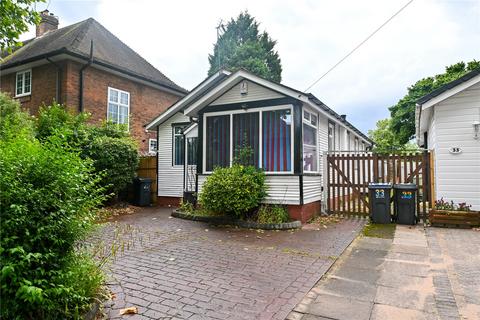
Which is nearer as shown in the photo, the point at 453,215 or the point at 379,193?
the point at 453,215

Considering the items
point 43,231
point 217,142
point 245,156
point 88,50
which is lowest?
point 43,231

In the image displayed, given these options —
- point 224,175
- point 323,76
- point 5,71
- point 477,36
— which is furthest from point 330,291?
point 5,71

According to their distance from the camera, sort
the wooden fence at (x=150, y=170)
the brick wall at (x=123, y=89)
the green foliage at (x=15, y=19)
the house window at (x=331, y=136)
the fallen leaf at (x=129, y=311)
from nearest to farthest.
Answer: the fallen leaf at (x=129, y=311), the green foliage at (x=15, y=19), the house window at (x=331, y=136), the wooden fence at (x=150, y=170), the brick wall at (x=123, y=89)

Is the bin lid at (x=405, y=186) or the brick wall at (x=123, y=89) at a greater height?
the brick wall at (x=123, y=89)

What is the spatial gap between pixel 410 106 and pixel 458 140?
1811 centimetres

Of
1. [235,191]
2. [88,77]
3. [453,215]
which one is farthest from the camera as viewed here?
[88,77]

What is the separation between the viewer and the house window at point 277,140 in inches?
332

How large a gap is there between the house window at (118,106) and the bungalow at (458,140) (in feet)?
44.4

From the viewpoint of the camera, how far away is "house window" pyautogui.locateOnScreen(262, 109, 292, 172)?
8430 millimetres

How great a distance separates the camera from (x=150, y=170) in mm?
13391

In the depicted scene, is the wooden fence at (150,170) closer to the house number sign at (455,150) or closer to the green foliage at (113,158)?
the green foliage at (113,158)

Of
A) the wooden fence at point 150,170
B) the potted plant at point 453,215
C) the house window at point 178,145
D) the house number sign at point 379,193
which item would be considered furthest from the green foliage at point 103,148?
the potted plant at point 453,215

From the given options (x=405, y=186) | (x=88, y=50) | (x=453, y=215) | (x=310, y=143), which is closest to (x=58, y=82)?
(x=88, y=50)

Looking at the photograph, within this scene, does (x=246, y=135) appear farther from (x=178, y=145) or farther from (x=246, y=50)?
(x=246, y=50)
